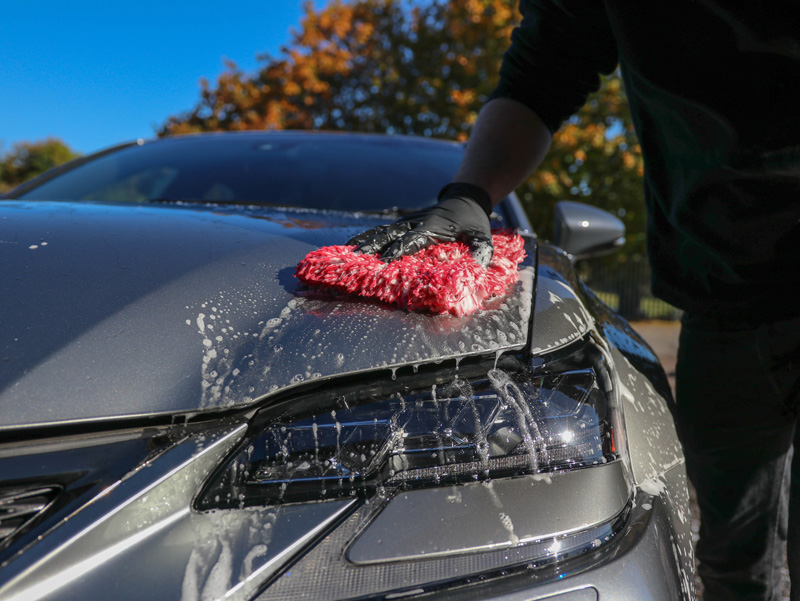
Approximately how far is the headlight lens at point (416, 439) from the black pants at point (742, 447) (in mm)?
604

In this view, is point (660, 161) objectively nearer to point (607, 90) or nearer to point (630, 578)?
point (630, 578)

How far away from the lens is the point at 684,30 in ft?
3.74

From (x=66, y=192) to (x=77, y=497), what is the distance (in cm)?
166

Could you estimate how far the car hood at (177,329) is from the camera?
69cm

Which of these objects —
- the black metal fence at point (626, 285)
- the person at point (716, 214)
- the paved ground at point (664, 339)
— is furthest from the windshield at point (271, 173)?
the black metal fence at point (626, 285)

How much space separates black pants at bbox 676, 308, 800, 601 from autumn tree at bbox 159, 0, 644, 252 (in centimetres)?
981

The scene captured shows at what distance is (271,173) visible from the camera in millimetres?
1958

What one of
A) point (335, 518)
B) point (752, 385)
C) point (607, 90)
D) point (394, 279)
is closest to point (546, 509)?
point (335, 518)

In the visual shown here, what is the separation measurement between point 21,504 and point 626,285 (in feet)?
48.4

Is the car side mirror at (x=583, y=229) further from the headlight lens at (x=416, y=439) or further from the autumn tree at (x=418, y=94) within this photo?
the autumn tree at (x=418, y=94)

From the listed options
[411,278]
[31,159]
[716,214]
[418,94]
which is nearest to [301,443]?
[411,278]

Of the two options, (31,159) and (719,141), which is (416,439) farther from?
(31,159)

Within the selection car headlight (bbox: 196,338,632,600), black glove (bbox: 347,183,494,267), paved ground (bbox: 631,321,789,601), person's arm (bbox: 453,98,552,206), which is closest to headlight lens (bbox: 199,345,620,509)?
car headlight (bbox: 196,338,632,600)

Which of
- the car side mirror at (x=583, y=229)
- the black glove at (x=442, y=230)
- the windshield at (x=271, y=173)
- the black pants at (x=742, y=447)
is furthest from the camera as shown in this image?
the car side mirror at (x=583, y=229)
